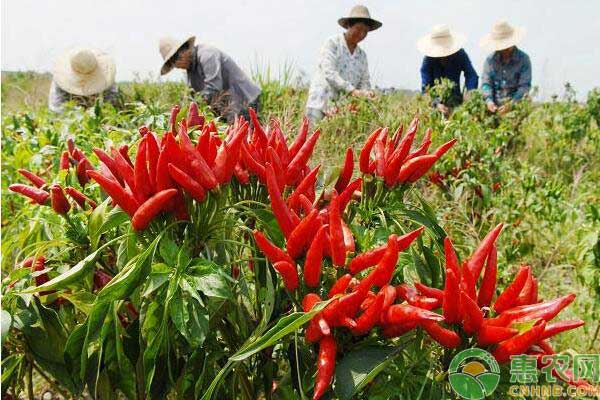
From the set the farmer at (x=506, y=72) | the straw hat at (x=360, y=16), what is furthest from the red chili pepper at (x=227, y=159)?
the farmer at (x=506, y=72)

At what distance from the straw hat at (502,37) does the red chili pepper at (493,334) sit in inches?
215

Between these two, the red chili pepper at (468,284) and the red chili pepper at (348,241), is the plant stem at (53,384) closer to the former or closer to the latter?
the red chili pepper at (348,241)

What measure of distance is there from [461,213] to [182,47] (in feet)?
10.1

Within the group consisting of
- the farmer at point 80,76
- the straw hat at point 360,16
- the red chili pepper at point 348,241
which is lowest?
the red chili pepper at point 348,241

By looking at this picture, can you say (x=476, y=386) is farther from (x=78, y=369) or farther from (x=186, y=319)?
(x=78, y=369)

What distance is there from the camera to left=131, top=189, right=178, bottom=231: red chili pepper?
91 cm

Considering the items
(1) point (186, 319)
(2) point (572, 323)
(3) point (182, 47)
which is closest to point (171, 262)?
(1) point (186, 319)

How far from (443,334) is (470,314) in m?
0.05

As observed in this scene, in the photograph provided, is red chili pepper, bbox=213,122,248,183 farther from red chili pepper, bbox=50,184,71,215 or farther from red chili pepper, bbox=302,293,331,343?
red chili pepper, bbox=50,184,71,215

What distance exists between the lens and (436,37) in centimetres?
602

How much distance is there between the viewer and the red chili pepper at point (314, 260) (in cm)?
87

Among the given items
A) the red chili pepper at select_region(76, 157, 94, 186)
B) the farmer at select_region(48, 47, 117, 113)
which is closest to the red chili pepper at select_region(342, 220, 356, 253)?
the red chili pepper at select_region(76, 157, 94, 186)

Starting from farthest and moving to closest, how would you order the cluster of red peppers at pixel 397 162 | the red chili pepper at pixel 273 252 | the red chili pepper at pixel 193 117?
1. the red chili pepper at pixel 193 117
2. the cluster of red peppers at pixel 397 162
3. the red chili pepper at pixel 273 252

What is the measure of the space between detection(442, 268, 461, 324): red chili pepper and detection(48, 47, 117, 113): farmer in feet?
16.8
